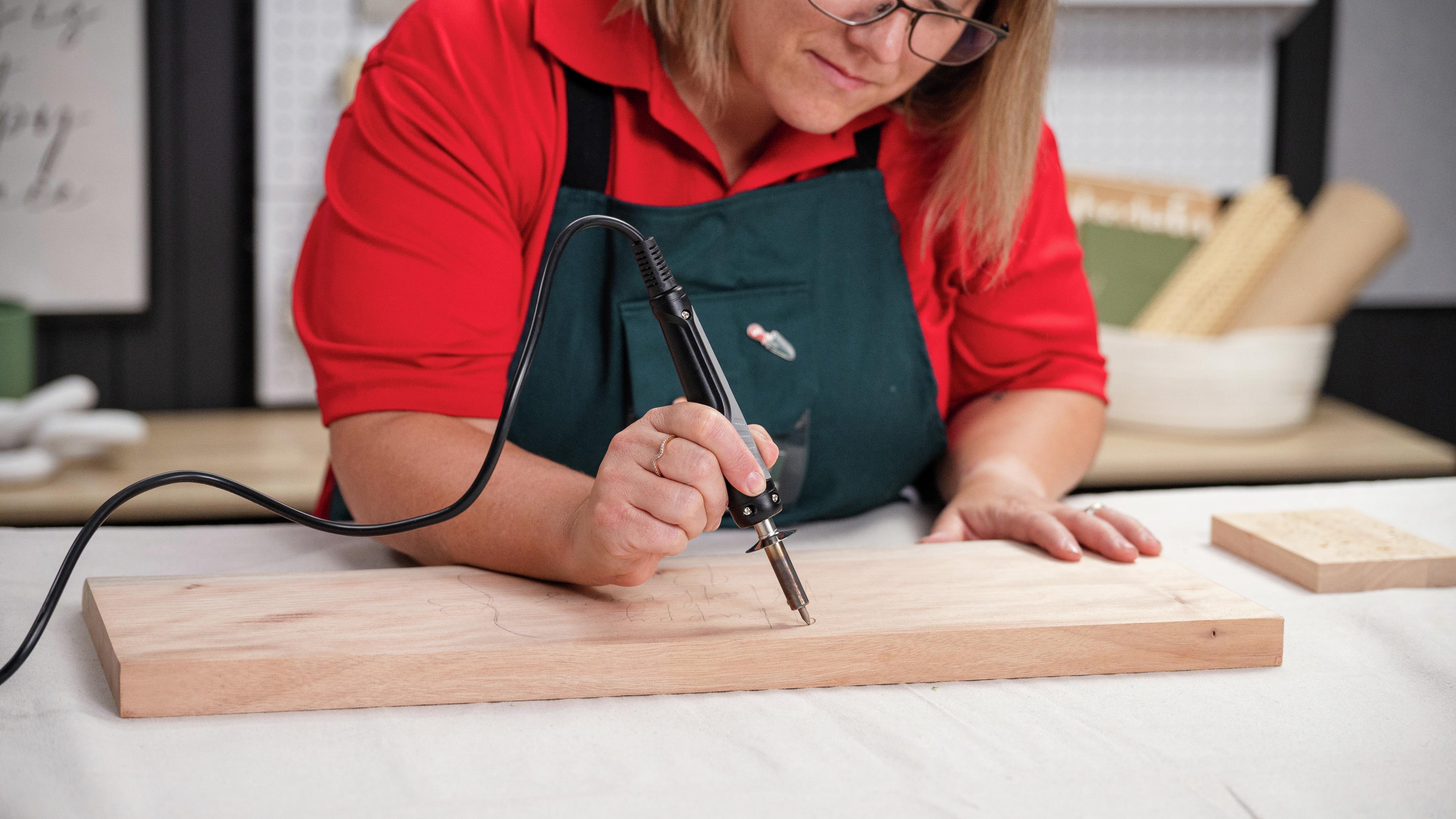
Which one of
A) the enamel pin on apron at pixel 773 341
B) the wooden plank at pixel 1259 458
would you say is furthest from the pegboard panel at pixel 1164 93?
the enamel pin on apron at pixel 773 341

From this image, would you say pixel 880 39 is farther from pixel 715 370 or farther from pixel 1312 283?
pixel 1312 283

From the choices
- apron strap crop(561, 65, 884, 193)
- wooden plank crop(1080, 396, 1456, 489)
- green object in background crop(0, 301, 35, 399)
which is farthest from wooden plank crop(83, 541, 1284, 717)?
green object in background crop(0, 301, 35, 399)

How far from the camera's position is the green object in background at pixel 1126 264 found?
201cm

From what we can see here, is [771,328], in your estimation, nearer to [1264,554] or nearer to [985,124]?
[985,124]

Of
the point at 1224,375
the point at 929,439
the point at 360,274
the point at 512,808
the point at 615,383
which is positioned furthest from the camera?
the point at 1224,375

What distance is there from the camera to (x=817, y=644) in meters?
0.68

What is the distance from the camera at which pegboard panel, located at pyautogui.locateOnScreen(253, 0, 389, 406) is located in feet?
6.08

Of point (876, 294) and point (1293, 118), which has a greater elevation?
point (1293, 118)

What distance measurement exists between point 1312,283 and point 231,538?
161cm

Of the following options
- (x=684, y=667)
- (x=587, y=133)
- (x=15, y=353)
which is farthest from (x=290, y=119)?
(x=684, y=667)

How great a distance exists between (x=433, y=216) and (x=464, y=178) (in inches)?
1.6

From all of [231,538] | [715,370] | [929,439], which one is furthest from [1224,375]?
[231,538]

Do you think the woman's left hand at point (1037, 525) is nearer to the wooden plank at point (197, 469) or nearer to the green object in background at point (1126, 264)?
the wooden plank at point (197, 469)

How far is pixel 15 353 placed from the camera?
163cm
